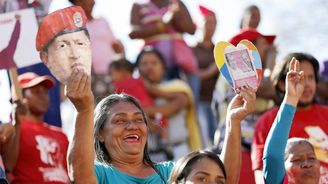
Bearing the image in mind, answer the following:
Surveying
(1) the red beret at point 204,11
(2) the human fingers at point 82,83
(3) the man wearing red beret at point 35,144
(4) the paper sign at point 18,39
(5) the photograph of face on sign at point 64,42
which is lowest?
(3) the man wearing red beret at point 35,144

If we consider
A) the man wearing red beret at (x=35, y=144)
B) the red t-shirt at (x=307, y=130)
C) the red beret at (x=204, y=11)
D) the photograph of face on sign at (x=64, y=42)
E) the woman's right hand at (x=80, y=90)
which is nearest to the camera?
the woman's right hand at (x=80, y=90)

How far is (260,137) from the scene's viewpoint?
8.16 meters

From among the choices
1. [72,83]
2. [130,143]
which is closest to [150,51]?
[130,143]

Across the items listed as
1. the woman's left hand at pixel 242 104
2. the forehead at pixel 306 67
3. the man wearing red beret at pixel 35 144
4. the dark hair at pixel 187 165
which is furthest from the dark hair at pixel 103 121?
the forehead at pixel 306 67

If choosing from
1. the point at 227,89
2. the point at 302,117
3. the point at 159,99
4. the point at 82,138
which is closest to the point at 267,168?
the point at 302,117

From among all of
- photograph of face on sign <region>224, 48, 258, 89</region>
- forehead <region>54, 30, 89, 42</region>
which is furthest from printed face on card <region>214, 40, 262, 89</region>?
forehead <region>54, 30, 89, 42</region>

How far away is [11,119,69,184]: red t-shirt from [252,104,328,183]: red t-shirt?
1528 millimetres

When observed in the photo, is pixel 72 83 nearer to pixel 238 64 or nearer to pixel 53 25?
pixel 53 25

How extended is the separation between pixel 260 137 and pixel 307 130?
36cm

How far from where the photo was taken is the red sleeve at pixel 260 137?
8.03 meters

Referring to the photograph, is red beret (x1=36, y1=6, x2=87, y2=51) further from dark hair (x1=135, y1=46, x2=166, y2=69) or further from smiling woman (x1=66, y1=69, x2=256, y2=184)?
dark hair (x1=135, y1=46, x2=166, y2=69)

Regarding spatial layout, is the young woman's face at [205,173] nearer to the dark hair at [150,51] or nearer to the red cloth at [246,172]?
the red cloth at [246,172]

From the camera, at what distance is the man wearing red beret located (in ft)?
28.7

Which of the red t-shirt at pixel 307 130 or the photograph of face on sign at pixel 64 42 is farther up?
the photograph of face on sign at pixel 64 42
